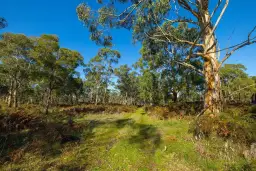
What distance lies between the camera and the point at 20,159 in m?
6.30

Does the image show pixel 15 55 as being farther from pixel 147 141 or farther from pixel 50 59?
pixel 147 141

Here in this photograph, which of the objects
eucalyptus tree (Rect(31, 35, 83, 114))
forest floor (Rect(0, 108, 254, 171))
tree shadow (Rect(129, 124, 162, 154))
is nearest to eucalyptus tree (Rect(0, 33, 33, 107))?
eucalyptus tree (Rect(31, 35, 83, 114))

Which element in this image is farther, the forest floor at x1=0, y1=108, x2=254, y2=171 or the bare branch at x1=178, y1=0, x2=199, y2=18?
the bare branch at x1=178, y1=0, x2=199, y2=18

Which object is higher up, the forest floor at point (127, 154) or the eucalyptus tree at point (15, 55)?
the eucalyptus tree at point (15, 55)

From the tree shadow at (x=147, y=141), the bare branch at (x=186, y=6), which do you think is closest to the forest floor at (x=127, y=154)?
the tree shadow at (x=147, y=141)

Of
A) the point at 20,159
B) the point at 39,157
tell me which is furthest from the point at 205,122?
the point at 20,159

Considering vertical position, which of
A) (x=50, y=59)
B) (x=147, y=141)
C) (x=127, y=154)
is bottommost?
(x=127, y=154)

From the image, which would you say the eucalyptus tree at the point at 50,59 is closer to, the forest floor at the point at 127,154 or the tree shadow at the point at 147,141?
the forest floor at the point at 127,154

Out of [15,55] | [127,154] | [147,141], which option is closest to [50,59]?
[15,55]

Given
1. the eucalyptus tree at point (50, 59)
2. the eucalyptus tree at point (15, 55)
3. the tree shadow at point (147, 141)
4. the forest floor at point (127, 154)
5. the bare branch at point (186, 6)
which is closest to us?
the forest floor at point (127, 154)

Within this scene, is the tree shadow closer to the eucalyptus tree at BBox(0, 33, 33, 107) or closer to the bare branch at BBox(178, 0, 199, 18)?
the bare branch at BBox(178, 0, 199, 18)

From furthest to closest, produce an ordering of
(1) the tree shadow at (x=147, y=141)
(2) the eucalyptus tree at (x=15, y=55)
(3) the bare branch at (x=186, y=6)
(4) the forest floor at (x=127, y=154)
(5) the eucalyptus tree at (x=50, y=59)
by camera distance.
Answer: (2) the eucalyptus tree at (x=15, y=55), (5) the eucalyptus tree at (x=50, y=59), (3) the bare branch at (x=186, y=6), (1) the tree shadow at (x=147, y=141), (4) the forest floor at (x=127, y=154)

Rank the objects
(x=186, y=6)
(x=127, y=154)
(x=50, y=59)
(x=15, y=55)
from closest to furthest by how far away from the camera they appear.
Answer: (x=127, y=154) < (x=186, y=6) < (x=50, y=59) < (x=15, y=55)

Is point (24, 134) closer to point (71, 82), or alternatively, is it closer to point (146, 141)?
point (146, 141)
